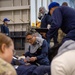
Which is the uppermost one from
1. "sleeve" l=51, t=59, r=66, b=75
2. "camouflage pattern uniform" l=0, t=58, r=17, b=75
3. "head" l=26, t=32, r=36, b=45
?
"camouflage pattern uniform" l=0, t=58, r=17, b=75

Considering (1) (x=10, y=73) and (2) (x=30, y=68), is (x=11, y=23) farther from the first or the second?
(1) (x=10, y=73)

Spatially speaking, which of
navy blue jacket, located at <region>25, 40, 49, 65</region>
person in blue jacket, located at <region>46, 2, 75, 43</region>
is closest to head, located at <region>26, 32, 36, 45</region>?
navy blue jacket, located at <region>25, 40, 49, 65</region>

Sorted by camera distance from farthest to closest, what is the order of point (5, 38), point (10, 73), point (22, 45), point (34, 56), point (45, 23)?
1. point (22, 45)
2. point (45, 23)
3. point (34, 56)
4. point (5, 38)
5. point (10, 73)

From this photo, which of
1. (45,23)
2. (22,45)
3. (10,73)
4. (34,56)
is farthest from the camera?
(22,45)

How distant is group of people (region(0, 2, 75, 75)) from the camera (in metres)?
1.36

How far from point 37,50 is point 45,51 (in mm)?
131

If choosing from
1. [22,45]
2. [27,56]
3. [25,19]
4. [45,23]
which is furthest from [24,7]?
[27,56]

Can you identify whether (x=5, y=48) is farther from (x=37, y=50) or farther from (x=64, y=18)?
(x=37, y=50)

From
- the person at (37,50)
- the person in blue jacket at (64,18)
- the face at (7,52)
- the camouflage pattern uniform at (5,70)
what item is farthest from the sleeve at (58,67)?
the person at (37,50)

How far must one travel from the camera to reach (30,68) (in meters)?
3.19

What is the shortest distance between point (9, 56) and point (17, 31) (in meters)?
9.95

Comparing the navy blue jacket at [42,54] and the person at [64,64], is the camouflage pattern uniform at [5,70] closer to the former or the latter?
the person at [64,64]

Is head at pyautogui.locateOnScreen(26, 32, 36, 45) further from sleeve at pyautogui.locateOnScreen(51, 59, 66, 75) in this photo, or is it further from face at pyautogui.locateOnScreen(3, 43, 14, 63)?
face at pyautogui.locateOnScreen(3, 43, 14, 63)

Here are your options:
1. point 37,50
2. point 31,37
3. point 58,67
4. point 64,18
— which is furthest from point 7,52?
point 37,50
